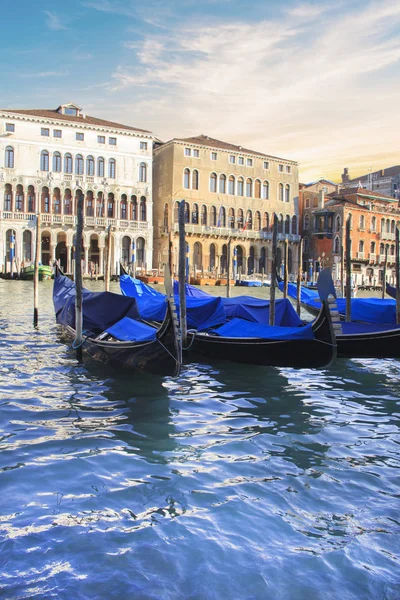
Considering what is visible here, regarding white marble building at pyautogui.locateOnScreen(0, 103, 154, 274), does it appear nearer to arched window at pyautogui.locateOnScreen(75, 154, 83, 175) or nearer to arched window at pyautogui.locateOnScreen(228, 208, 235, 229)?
arched window at pyautogui.locateOnScreen(75, 154, 83, 175)

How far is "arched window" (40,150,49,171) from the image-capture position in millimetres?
27594

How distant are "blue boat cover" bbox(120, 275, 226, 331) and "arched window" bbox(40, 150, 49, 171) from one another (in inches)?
806

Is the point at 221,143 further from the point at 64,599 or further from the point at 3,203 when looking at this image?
the point at 64,599

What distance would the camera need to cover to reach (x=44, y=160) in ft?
91.0

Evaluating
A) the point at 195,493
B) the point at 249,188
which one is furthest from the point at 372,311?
the point at 249,188

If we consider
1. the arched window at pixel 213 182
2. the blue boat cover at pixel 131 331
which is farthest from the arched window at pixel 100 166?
the blue boat cover at pixel 131 331

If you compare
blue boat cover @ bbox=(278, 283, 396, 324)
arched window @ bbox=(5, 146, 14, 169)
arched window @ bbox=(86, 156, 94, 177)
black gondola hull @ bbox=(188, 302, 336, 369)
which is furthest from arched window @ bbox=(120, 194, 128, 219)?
black gondola hull @ bbox=(188, 302, 336, 369)

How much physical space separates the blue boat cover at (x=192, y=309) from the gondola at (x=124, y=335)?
1049 mm

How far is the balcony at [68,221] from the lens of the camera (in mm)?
27062

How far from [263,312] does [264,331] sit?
6.15ft

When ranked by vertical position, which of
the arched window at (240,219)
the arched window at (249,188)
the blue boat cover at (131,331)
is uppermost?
the arched window at (249,188)

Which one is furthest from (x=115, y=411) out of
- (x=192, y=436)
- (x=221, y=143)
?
(x=221, y=143)

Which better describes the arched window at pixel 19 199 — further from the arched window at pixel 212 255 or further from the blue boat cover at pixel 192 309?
the blue boat cover at pixel 192 309

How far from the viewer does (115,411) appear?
457 centimetres
